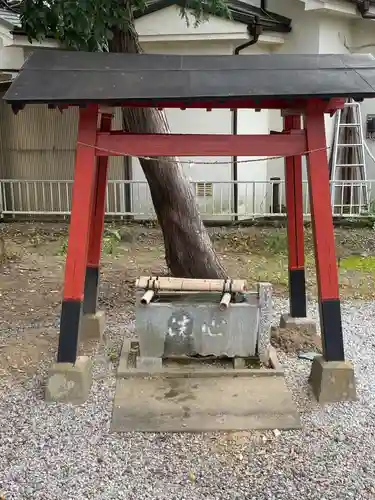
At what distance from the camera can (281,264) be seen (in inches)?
344

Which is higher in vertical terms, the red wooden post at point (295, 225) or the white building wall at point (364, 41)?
the white building wall at point (364, 41)

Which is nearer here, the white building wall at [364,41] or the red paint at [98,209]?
the red paint at [98,209]

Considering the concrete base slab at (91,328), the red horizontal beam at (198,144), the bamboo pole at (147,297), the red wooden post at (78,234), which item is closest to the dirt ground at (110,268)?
the concrete base slab at (91,328)

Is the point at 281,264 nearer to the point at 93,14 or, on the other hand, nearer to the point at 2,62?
the point at 93,14

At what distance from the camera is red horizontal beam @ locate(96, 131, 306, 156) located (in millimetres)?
4242

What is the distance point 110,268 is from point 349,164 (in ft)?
18.2

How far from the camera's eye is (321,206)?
14.2 feet

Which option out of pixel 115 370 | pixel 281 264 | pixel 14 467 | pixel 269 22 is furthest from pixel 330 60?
pixel 269 22

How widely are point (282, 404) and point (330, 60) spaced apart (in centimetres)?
278

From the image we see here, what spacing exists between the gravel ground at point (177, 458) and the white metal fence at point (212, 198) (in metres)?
6.96

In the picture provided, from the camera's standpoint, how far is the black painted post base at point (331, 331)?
14.5 ft

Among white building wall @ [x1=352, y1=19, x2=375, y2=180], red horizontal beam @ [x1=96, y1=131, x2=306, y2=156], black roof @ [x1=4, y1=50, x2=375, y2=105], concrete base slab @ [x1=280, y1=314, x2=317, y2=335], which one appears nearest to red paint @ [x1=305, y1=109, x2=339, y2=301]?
red horizontal beam @ [x1=96, y1=131, x2=306, y2=156]

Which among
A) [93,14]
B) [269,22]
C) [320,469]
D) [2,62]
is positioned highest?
[269,22]

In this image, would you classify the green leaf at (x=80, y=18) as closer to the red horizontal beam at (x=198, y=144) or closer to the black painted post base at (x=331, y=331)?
the red horizontal beam at (x=198, y=144)
